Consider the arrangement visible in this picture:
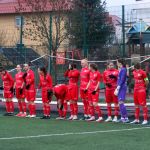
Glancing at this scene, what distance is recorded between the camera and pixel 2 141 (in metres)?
12.8

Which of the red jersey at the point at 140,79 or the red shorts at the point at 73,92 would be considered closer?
the red jersey at the point at 140,79

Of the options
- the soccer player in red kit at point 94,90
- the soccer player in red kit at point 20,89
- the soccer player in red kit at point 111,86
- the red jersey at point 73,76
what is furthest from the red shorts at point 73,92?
the soccer player in red kit at point 20,89

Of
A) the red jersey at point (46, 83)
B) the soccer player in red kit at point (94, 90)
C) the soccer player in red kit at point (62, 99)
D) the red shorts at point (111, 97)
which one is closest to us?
the red shorts at point (111, 97)

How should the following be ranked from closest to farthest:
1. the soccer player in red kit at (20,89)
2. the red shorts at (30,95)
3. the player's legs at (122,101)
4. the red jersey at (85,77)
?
1. the player's legs at (122,101)
2. the red jersey at (85,77)
3. the red shorts at (30,95)
4. the soccer player in red kit at (20,89)

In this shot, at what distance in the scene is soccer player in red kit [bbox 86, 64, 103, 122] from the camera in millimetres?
17938

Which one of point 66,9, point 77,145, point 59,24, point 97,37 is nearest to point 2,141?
point 77,145

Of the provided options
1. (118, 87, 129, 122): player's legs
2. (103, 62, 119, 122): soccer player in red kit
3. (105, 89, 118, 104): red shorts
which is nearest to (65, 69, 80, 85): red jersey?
(103, 62, 119, 122): soccer player in red kit

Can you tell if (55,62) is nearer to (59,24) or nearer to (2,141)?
(59,24)

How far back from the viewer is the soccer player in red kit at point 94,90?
1794 cm

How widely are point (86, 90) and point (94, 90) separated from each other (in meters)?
0.52

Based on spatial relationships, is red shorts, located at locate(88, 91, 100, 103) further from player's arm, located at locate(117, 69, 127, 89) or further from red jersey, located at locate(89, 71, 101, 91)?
player's arm, located at locate(117, 69, 127, 89)

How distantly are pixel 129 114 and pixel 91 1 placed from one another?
587 inches

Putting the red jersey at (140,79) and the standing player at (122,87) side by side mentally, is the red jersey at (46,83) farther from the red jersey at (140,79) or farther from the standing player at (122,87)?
the red jersey at (140,79)

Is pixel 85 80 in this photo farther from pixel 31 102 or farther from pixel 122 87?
pixel 31 102
